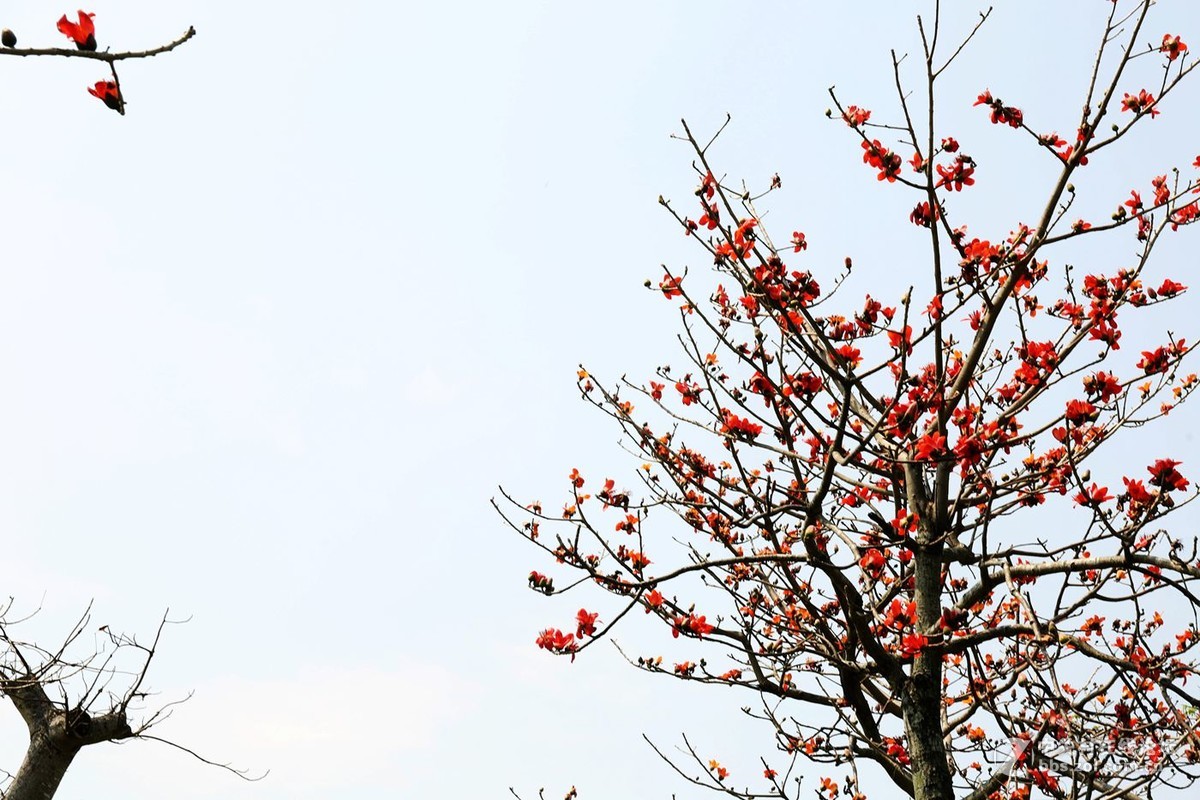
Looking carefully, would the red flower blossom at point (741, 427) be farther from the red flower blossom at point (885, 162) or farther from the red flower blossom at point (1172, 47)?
the red flower blossom at point (1172, 47)

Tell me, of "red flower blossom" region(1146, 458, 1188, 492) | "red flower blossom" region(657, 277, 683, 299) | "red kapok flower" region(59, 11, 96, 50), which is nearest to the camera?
"red kapok flower" region(59, 11, 96, 50)

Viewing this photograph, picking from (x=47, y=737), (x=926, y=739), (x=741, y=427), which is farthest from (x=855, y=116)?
(x=47, y=737)

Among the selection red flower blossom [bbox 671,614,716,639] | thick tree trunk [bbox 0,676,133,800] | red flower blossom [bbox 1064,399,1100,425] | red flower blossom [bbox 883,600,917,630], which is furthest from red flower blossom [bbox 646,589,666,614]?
thick tree trunk [bbox 0,676,133,800]

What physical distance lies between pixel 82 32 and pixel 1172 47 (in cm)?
474

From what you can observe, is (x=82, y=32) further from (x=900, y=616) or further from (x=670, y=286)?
(x=900, y=616)

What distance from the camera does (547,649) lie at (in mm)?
4793

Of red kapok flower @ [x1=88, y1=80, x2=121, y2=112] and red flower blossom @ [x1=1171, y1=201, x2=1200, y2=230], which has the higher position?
red flower blossom @ [x1=1171, y1=201, x2=1200, y2=230]

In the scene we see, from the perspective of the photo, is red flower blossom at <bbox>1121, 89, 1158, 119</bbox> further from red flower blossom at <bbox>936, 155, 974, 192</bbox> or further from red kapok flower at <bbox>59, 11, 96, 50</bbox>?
red kapok flower at <bbox>59, 11, 96, 50</bbox>

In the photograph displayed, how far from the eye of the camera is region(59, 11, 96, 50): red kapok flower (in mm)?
2049

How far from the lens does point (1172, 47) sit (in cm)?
456

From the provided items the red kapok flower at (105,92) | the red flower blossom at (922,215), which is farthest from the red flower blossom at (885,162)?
the red kapok flower at (105,92)

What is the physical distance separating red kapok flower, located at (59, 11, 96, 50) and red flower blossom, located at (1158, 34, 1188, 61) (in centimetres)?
467

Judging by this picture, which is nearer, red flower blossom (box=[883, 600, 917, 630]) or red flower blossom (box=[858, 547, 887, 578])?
red flower blossom (box=[883, 600, 917, 630])

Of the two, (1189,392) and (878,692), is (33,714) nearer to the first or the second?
(878,692)
